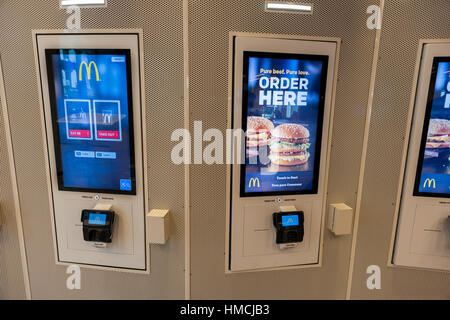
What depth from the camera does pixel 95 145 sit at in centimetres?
163

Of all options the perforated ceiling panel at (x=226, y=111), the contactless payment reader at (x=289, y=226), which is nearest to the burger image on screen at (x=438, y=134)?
the perforated ceiling panel at (x=226, y=111)

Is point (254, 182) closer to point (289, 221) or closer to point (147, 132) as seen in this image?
point (289, 221)

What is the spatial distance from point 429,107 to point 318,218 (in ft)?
3.33

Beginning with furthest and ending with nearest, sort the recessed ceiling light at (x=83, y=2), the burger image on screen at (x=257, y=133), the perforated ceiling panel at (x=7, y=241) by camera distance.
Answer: the perforated ceiling panel at (x=7, y=241) < the burger image on screen at (x=257, y=133) < the recessed ceiling light at (x=83, y=2)

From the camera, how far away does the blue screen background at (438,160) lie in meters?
1.58

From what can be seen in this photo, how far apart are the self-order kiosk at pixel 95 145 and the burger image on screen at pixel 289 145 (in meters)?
0.88

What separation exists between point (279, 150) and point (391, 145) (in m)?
0.77

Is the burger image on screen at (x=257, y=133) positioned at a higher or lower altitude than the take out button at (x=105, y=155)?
higher

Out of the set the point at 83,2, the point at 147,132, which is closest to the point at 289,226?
the point at 147,132

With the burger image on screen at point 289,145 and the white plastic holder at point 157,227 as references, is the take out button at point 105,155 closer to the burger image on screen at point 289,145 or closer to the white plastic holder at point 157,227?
the white plastic holder at point 157,227

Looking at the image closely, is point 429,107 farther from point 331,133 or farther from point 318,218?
point 318,218

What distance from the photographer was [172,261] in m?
1.75

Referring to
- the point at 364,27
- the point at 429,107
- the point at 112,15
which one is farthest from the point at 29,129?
the point at 429,107

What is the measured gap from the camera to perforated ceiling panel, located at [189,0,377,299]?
1.49 metres
